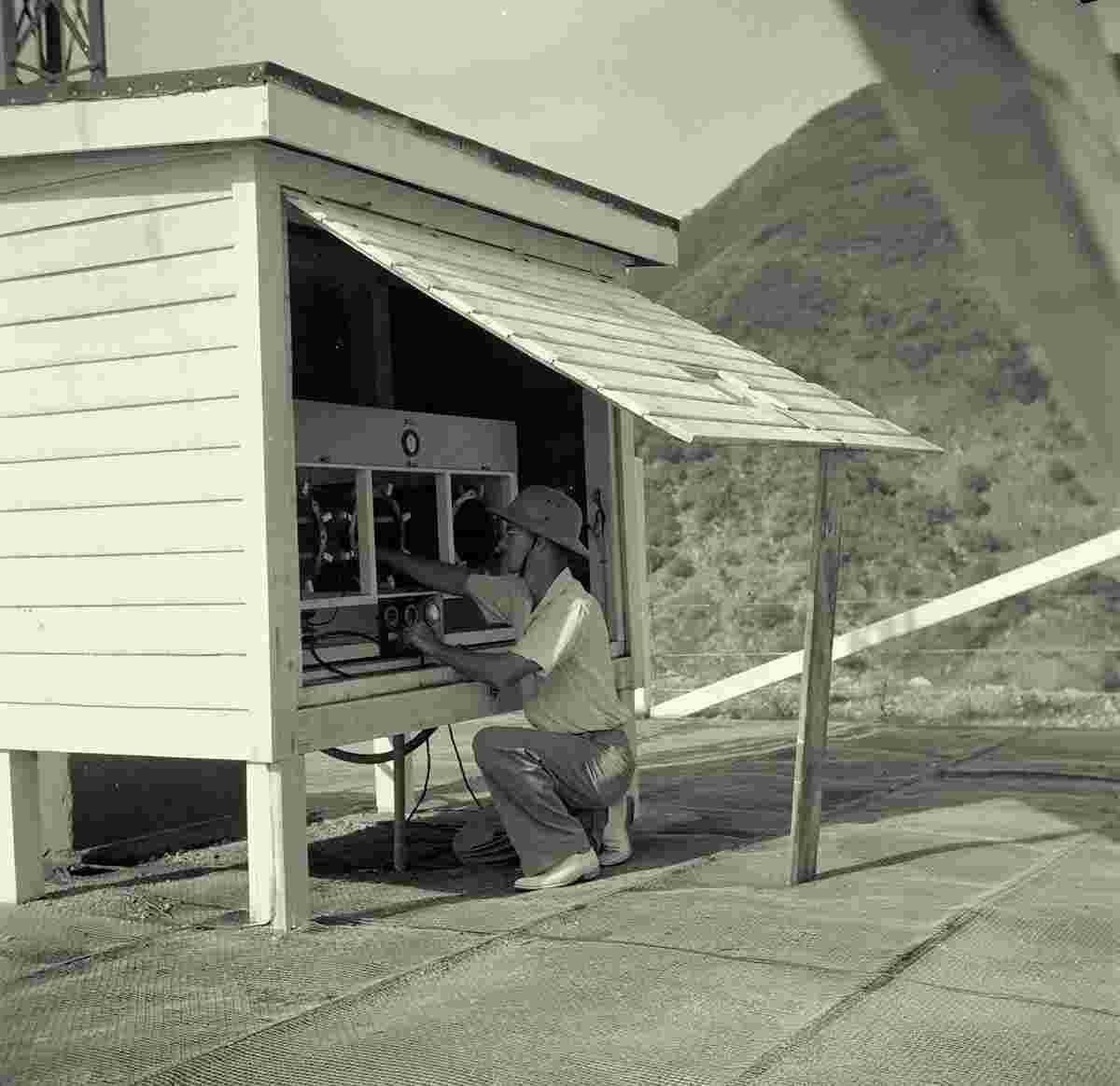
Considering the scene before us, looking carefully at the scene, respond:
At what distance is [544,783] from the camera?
6207 millimetres

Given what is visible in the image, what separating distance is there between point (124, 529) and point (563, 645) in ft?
6.04

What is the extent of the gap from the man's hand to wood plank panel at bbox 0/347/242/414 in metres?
1.36

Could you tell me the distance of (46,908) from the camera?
6.21 m

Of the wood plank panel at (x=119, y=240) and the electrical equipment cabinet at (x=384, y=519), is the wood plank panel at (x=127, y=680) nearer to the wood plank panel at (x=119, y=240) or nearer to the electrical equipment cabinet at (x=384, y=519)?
the electrical equipment cabinet at (x=384, y=519)

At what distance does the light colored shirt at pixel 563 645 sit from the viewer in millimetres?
6289

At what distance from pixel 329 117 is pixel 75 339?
135 centimetres

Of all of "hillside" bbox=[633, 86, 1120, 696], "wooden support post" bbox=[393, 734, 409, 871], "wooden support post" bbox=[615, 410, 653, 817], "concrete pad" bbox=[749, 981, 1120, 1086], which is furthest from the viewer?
"hillside" bbox=[633, 86, 1120, 696]

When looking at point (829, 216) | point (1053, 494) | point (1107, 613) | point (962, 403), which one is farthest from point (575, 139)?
point (1107, 613)

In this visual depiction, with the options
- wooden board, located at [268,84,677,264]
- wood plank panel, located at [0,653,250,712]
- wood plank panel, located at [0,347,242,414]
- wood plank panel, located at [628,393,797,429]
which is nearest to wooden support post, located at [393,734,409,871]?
wood plank panel, located at [0,653,250,712]

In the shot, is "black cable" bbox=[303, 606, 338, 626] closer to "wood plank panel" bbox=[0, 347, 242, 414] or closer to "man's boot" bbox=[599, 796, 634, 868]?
"wood plank panel" bbox=[0, 347, 242, 414]

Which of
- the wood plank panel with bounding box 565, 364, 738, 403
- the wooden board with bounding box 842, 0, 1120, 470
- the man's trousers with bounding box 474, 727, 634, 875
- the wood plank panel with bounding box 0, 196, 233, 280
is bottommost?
the man's trousers with bounding box 474, 727, 634, 875

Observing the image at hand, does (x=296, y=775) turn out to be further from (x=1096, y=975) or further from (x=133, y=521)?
(x=1096, y=975)

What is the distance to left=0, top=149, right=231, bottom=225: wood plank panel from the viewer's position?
5.63 meters

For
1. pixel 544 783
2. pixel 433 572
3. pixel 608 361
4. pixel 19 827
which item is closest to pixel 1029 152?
pixel 608 361
